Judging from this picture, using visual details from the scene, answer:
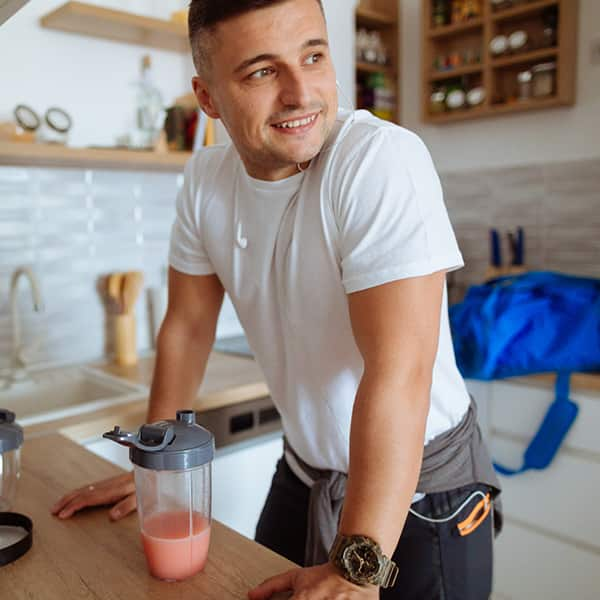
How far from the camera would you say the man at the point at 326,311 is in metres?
0.78

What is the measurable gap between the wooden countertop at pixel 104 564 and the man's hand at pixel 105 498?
0.01 m

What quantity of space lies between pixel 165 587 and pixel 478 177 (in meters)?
2.42

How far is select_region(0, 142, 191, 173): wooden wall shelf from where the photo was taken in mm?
1697

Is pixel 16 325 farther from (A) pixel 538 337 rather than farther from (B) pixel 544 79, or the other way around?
(B) pixel 544 79

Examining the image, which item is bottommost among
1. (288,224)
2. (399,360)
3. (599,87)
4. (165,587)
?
(165,587)

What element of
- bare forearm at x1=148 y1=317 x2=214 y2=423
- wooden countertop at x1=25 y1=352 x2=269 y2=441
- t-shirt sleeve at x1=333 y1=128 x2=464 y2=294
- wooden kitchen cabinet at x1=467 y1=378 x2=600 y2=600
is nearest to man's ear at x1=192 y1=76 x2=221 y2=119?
t-shirt sleeve at x1=333 y1=128 x2=464 y2=294

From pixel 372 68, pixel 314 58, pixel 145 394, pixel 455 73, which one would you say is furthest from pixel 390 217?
pixel 372 68

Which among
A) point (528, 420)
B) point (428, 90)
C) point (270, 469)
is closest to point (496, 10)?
point (428, 90)

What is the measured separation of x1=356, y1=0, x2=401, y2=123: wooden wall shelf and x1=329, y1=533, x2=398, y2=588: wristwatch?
2.51 m

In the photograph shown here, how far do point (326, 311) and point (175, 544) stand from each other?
38 cm

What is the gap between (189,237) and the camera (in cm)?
111

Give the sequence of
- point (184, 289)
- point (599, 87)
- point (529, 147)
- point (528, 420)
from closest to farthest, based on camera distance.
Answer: point (184, 289) < point (528, 420) < point (599, 87) < point (529, 147)

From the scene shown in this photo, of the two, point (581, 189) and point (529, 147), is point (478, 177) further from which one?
point (581, 189)

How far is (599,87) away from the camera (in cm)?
244
